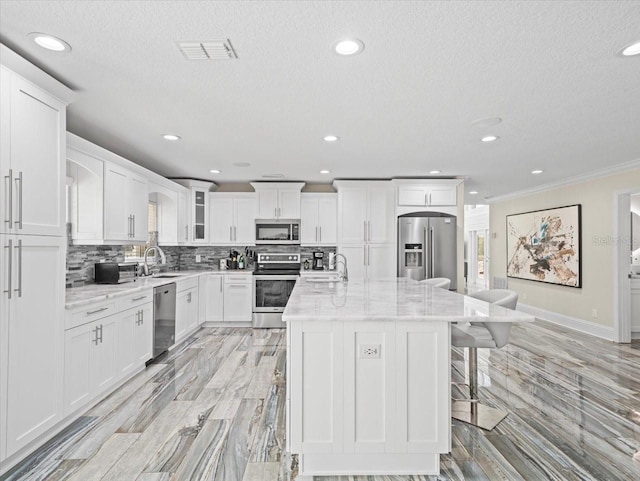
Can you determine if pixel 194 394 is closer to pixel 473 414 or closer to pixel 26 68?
pixel 473 414

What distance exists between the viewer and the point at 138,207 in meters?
4.30

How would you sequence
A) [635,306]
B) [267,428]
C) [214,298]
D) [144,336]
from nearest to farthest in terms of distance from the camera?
[267,428] < [144,336] < [635,306] < [214,298]

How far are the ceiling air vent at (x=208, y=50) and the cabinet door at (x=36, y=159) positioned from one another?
1014 mm

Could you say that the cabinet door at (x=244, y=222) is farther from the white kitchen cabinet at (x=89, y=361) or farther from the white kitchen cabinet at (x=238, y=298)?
the white kitchen cabinet at (x=89, y=361)

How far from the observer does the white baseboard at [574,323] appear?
5.25m

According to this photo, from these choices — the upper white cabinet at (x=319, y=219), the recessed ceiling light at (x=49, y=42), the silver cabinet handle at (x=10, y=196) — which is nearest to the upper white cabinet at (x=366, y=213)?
the upper white cabinet at (x=319, y=219)

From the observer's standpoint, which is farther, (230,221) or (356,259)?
(230,221)

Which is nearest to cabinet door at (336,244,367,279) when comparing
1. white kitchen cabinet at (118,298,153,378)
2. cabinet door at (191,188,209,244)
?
cabinet door at (191,188,209,244)

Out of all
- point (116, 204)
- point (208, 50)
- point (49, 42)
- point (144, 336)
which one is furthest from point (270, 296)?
point (49, 42)

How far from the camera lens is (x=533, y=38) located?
6.42 feet

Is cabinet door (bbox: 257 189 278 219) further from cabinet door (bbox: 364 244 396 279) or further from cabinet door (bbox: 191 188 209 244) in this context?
cabinet door (bbox: 364 244 396 279)

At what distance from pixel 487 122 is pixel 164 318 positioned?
3.93 m

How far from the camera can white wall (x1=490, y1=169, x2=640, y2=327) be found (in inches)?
204

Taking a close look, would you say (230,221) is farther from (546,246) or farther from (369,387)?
(546,246)
